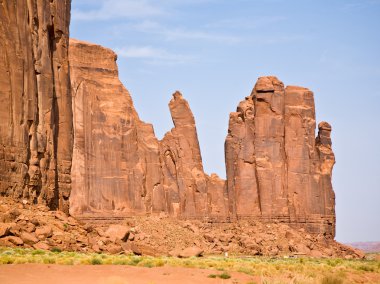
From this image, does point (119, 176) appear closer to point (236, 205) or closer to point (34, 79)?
point (236, 205)

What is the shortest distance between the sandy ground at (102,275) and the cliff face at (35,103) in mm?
9177

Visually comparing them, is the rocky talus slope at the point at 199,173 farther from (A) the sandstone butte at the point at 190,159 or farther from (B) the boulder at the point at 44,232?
(B) the boulder at the point at 44,232

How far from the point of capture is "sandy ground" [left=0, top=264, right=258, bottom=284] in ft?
85.8

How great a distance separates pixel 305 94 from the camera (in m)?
95.7

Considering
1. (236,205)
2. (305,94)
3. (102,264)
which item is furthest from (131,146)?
(102,264)

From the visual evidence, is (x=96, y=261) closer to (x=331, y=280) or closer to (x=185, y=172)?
(x=331, y=280)

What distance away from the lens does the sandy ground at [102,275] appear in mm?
26141

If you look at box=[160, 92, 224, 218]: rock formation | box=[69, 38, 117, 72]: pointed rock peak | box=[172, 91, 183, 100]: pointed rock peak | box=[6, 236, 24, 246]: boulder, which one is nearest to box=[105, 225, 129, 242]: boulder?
box=[6, 236, 24, 246]: boulder

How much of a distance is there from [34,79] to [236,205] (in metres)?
56.2

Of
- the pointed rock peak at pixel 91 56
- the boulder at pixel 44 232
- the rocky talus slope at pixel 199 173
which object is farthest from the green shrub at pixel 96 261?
the pointed rock peak at pixel 91 56

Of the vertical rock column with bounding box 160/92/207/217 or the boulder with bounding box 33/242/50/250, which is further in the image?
the vertical rock column with bounding box 160/92/207/217

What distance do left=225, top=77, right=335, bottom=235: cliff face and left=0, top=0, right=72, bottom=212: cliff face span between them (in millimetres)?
50598

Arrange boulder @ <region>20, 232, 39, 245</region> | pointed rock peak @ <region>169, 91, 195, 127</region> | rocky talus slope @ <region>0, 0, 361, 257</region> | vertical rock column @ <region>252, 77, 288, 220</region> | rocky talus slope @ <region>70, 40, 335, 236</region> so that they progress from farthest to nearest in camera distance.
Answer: pointed rock peak @ <region>169, 91, 195, 127</region>
vertical rock column @ <region>252, 77, 288, 220</region>
rocky talus slope @ <region>70, 40, 335, 236</region>
rocky talus slope @ <region>0, 0, 361, 257</region>
boulder @ <region>20, 232, 39, 245</region>

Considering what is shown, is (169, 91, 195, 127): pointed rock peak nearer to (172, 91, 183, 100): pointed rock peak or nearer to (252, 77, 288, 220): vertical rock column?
(172, 91, 183, 100): pointed rock peak
